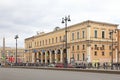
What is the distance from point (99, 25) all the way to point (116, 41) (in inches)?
288

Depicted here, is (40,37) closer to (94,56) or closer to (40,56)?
(40,56)

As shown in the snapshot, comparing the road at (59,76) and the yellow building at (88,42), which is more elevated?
the yellow building at (88,42)

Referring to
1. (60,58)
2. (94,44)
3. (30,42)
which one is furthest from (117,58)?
(30,42)

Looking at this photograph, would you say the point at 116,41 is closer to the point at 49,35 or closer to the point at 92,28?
the point at 92,28

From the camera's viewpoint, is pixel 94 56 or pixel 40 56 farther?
pixel 40 56

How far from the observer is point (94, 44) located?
89750 mm

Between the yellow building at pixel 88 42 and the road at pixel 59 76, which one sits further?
the yellow building at pixel 88 42

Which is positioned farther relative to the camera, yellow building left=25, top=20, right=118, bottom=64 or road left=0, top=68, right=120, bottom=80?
yellow building left=25, top=20, right=118, bottom=64

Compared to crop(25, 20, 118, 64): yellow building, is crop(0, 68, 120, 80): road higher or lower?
lower

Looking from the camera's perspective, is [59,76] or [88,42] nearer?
[59,76]

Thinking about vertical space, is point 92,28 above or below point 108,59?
above

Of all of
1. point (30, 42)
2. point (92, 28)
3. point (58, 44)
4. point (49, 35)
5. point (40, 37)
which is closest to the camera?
point (92, 28)

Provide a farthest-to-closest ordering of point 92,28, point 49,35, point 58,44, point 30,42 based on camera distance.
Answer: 1. point 30,42
2. point 49,35
3. point 58,44
4. point 92,28

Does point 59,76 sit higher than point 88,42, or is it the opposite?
point 88,42
